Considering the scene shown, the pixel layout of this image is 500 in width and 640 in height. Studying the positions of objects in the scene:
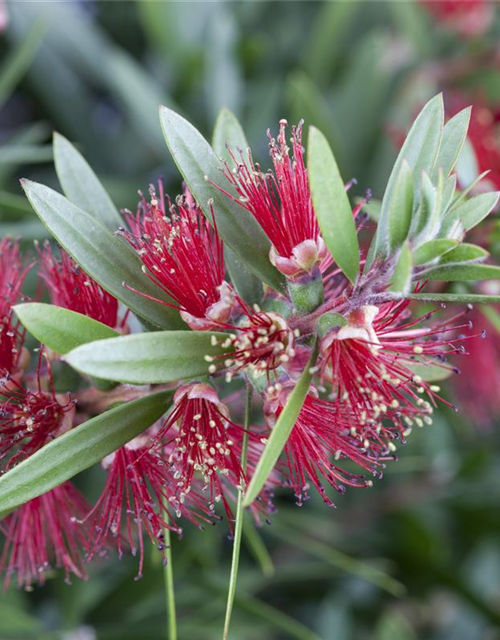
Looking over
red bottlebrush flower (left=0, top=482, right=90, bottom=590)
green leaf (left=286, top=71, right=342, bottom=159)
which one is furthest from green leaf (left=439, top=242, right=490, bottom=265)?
green leaf (left=286, top=71, right=342, bottom=159)

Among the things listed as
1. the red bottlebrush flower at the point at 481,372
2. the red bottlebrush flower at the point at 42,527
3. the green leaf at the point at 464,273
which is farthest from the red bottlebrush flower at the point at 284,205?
the red bottlebrush flower at the point at 481,372

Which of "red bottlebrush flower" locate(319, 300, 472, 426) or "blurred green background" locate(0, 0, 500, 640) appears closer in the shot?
"red bottlebrush flower" locate(319, 300, 472, 426)

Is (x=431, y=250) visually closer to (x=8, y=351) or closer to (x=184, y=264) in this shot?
(x=184, y=264)

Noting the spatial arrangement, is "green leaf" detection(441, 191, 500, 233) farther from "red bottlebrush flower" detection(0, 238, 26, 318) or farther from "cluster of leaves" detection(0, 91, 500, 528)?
"red bottlebrush flower" detection(0, 238, 26, 318)

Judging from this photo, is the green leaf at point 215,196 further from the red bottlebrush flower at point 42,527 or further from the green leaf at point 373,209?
the red bottlebrush flower at point 42,527

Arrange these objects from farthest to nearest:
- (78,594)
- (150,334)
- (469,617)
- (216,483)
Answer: (469,617) → (78,594) → (216,483) → (150,334)

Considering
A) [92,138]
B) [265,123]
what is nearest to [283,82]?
[265,123]

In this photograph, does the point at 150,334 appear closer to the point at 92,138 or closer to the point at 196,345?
the point at 196,345

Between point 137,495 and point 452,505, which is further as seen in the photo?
point 452,505
